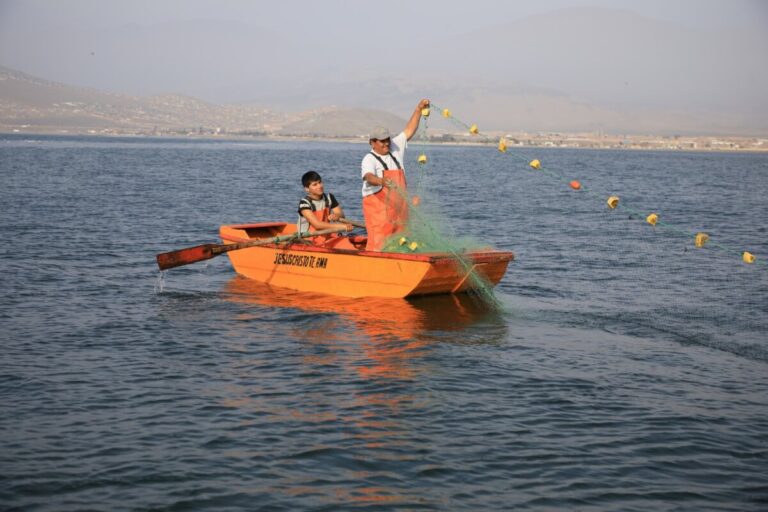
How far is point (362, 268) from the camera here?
16156mm

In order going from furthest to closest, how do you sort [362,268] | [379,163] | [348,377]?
[362,268] → [379,163] → [348,377]

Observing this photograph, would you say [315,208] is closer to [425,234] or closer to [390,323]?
[425,234]

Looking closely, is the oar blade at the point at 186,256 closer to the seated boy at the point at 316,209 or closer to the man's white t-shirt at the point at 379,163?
the seated boy at the point at 316,209

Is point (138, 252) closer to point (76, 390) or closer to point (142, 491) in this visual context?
point (76, 390)

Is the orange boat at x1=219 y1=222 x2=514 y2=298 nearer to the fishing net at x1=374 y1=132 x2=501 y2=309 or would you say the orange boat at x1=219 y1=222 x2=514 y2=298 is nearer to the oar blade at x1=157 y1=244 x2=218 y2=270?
the fishing net at x1=374 y1=132 x2=501 y2=309

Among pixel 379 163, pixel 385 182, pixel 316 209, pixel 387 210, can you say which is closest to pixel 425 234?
pixel 387 210

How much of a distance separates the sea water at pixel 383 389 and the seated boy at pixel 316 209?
1.41 meters

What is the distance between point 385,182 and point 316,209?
2.05 meters

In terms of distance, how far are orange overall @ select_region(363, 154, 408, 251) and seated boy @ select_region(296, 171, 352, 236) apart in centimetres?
67

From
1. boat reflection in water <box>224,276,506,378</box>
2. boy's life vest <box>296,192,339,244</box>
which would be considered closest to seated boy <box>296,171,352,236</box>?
boy's life vest <box>296,192,339,244</box>

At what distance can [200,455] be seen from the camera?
9328mm

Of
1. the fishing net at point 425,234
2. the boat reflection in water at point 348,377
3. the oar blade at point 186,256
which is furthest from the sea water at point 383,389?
the oar blade at point 186,256

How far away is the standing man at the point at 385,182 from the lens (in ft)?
50.7

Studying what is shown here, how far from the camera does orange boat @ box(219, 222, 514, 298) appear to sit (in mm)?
15445
